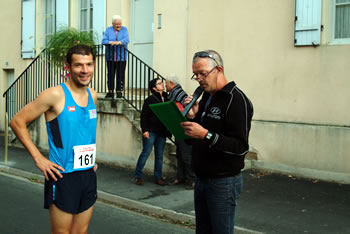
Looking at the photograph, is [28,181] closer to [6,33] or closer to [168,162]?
[168,162]

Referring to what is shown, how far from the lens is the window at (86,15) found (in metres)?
13.2

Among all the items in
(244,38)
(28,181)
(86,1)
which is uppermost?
(86,1)

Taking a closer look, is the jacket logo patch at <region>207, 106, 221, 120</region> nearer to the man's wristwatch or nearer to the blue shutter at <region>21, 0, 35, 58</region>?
the man's wristwatch

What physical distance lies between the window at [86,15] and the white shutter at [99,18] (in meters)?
0.45

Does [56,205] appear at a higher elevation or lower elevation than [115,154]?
higher

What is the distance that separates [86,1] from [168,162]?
704 centimetres

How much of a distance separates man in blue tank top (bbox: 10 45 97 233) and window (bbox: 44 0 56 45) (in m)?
11.6

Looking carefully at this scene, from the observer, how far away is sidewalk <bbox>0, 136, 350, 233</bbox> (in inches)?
223

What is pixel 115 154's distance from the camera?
10000 mm

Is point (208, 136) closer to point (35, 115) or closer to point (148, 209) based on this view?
point (35, 115)

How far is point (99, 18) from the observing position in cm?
1256

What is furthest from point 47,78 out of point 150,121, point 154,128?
point 154,128

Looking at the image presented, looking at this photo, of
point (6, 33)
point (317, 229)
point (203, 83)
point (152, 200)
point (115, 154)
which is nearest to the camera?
point (203, 83)

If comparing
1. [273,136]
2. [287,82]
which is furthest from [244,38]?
[273,136]
